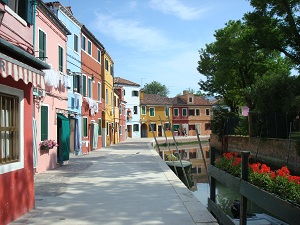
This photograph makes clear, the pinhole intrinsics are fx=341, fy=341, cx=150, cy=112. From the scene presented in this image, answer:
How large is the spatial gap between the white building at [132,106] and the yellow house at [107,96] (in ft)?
69.4

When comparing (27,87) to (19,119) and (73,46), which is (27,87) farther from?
(73,46)

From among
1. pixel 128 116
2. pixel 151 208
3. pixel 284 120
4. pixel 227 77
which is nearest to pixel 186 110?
pixel 128 116

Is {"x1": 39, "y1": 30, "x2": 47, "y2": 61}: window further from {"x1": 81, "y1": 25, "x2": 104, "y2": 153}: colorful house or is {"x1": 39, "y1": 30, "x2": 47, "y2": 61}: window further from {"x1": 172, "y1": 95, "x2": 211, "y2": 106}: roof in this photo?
{"x1": 172, "y1": 95, "x2": 211, "y2": 106}: roof

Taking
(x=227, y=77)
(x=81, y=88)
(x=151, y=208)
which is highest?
(x=227, y=77)

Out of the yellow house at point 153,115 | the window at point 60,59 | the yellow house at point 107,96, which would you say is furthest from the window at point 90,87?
the yellow house at point 153,115

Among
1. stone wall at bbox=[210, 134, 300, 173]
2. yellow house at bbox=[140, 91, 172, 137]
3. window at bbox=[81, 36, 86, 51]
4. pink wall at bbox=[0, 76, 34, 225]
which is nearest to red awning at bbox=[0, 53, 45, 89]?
pink wall at bbox=[0, 76, 34, 225]

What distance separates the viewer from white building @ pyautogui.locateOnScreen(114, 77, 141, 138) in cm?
5819

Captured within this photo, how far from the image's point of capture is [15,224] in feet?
19.0

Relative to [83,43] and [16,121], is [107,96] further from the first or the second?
[16,121]

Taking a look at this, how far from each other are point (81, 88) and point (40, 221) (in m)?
16.5

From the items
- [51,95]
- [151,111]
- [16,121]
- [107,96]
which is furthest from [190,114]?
[16,121]

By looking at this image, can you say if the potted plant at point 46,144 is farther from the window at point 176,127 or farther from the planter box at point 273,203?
the window at point 176,127

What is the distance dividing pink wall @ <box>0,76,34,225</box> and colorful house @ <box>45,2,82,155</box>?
12651 millimetres

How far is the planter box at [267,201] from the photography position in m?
3.56
